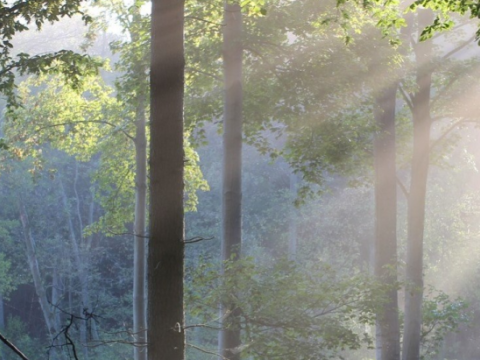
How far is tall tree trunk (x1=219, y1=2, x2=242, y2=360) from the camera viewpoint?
12492 millimetres

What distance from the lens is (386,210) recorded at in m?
17.4

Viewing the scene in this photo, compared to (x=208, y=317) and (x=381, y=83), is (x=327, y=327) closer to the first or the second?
(x=208, y=317)

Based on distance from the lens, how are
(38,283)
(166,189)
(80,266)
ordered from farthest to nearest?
(80,266), (38,283), (166,189)

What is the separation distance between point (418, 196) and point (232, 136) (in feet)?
28.1

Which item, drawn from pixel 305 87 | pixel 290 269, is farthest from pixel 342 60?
pixel 290 269

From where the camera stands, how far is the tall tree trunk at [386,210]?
16.9 metres

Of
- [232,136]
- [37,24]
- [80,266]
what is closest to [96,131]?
[232,136]

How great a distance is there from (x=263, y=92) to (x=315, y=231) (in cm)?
2898

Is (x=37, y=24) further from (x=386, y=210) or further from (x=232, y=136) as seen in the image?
(x=386, y=210)

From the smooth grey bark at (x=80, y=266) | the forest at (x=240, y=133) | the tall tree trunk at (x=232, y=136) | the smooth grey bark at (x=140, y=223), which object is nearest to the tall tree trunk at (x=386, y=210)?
the forest at (x=240, y=133)

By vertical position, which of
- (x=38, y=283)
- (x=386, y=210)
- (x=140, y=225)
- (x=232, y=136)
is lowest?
(x=38, y=283)

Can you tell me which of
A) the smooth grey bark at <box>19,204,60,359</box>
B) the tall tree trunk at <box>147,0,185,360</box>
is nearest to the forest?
the tall tree trunk at <box>147,0,185,360</box>

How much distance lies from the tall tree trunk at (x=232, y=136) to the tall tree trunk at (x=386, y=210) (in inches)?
182

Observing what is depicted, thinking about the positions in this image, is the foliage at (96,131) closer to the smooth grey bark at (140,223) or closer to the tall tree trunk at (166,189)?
the smooth grey bark at (140,223)
